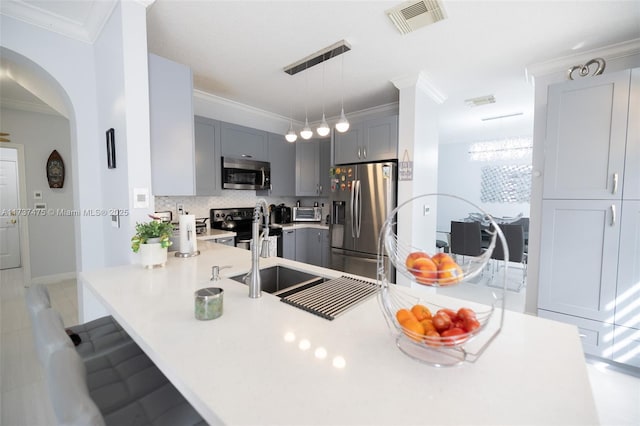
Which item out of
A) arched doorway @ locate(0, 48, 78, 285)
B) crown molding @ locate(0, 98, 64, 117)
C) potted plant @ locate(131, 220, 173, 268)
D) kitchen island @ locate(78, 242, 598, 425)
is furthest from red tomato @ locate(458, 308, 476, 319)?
crown molding @ locate(0, 98, 64, 117)

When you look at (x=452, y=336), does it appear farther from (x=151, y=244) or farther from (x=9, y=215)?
(x=9, y=215)

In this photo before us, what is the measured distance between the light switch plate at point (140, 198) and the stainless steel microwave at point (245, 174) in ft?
5.51

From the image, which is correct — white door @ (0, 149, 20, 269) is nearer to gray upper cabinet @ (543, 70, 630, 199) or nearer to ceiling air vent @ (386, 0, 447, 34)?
ceiling air vent @ (386, 0, 447, 34)

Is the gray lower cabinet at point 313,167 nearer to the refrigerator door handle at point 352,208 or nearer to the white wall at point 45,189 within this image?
the refrigerator door handle at point 352,208

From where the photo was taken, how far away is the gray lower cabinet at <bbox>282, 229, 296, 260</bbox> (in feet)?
12.6

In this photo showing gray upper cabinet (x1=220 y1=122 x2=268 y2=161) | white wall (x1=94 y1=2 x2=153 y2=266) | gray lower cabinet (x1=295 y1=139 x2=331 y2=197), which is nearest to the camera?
white wall (x1=94 y1=2 x2=153 y2=266)

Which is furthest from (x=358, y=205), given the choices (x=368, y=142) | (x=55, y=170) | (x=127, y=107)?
(x=55, y=170)

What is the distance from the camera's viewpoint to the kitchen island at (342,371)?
1.84 ft

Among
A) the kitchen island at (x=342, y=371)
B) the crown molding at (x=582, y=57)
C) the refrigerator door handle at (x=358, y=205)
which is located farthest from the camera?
the refrigerator door handle at (x=358, y=205)

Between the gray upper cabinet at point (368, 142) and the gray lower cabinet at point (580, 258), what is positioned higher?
the gray upper cabinet at point (368, 142)

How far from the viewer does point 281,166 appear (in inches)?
165

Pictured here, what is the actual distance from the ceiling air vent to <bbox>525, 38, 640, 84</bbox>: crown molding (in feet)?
4.67

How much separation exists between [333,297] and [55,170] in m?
5.06

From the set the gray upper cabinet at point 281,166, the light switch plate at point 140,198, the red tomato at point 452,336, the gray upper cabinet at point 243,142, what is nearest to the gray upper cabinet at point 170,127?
the light switch plate at point 140,198
